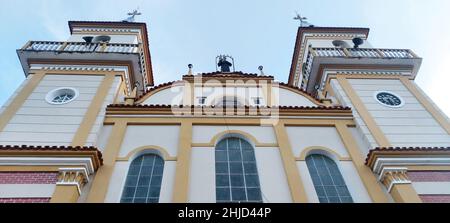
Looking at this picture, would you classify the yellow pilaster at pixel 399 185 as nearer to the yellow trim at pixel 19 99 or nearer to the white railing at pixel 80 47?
the white railing at pixel 80 47

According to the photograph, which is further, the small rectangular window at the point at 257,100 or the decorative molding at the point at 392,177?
the small rectangular window at the point at 257,100

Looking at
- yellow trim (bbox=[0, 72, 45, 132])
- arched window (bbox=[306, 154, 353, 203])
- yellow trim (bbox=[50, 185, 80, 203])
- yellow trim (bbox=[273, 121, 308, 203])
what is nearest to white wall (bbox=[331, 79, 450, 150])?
arched window (bbox=[306, 154, 353, 203])

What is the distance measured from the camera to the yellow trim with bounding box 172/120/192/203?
969 centimetres

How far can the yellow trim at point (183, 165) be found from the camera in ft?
31.8

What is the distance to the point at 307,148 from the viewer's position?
38.3ft

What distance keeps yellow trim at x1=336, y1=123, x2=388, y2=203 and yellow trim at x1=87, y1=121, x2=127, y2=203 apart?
683cm

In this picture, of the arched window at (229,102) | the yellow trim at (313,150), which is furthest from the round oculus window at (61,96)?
the yellow trim at (313,150)

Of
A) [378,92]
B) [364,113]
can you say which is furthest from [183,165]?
[378,92]

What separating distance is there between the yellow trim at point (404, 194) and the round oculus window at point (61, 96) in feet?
33.7

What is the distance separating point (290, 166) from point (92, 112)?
6.44m

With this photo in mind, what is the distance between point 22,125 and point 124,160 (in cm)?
343

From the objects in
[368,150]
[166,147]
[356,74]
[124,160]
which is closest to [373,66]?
[356,74]
